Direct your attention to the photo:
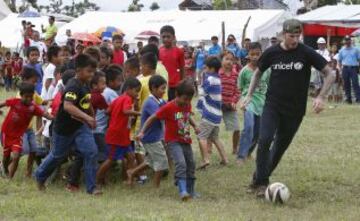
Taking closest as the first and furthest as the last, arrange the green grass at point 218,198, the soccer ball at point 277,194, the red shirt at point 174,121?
the green grass at point 218,198
the soccer ball at point 277,194
the red shirt at point 174,121

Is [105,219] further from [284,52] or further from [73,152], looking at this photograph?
[284,52]

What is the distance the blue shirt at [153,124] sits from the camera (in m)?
8.05

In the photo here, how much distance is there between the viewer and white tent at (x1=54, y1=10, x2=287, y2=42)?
30312mm

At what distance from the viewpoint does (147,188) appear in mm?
8320

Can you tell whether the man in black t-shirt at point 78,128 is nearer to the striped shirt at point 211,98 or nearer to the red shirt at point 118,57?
the striped shirt at point 211,98

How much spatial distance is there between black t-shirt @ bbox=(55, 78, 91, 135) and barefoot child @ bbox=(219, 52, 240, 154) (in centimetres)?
282

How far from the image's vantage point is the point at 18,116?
847 centimetres

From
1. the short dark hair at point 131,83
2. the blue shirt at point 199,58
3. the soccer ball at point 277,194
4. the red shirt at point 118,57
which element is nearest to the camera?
the soccer ball at point 277,194

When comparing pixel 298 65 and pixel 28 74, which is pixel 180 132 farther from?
pixel 28 74

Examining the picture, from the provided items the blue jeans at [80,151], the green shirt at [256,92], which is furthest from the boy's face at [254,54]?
the blue jeans at [80,151]

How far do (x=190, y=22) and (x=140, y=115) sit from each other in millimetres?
24639

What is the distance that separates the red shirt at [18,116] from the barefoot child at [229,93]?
9.26ft

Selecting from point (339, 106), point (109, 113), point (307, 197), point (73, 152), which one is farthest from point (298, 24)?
point (339, 106)

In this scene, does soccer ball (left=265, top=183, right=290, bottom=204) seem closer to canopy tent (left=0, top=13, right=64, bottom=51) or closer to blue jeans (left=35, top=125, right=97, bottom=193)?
blue jeans (left=35, top=125, right=97, bottom=193)
